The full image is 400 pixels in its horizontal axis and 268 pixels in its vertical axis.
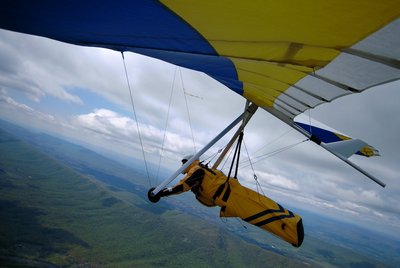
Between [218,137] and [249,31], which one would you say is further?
[218,137]

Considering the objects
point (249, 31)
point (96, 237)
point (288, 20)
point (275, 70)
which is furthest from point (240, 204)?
point (96, 237)

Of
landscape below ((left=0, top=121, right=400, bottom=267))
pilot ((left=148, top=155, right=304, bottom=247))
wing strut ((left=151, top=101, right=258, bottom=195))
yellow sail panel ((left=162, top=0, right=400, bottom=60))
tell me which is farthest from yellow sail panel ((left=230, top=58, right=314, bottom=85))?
landscape below ((left=0, top=121, right=400, bottom=267))

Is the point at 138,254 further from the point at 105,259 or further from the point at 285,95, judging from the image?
the point at 285,95

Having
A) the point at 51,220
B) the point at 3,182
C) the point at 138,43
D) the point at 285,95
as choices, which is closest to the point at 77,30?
the point at 138,43

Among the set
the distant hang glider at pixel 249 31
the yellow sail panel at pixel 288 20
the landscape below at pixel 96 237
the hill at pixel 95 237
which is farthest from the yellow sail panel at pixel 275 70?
the hill at pixel 95 237

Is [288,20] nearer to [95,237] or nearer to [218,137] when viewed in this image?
[218,137]
